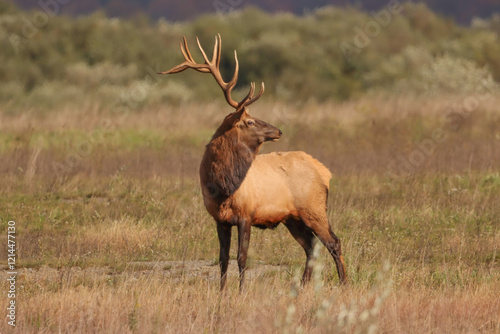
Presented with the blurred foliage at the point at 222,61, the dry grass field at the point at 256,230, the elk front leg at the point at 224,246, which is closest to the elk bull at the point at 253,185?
the elk front leg at the point at 224,246

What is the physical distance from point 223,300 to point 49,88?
82.9ft

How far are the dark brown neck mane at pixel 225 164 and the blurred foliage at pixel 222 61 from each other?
58.8ft

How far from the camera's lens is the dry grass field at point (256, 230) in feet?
21.5

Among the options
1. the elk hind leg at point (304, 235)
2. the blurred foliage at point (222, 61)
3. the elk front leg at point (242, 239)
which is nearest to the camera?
the elk front leg at point (242, 239)

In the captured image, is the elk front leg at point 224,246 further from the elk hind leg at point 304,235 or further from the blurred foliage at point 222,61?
the blurred foliage at point 222,61

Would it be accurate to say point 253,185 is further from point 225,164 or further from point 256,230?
point 256,230

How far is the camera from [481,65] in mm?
39469

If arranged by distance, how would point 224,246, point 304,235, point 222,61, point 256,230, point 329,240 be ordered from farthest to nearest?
point 222,61
point 256,230
point 304,235
point 329,240
point 224,246

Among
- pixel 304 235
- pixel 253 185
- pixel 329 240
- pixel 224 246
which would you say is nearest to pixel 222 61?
pixel 304 235

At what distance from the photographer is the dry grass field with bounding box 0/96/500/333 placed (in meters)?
6.55

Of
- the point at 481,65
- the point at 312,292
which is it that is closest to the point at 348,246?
the point at 312,292

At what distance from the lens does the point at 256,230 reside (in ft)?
35.5

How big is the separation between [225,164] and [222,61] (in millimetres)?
33203

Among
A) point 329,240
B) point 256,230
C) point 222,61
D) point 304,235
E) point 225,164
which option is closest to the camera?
point 225,164
